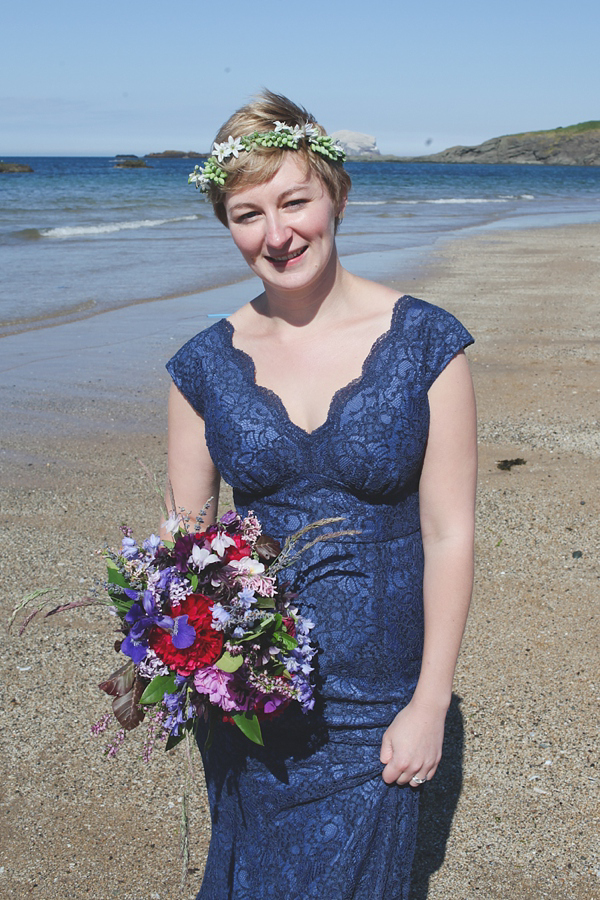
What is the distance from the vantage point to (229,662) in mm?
2035

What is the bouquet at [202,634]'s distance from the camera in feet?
6.66

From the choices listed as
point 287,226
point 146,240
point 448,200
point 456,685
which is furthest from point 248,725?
point 448,200

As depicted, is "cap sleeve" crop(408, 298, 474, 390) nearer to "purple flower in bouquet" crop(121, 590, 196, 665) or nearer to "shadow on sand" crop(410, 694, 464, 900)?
"purple flower in bouquet" crop(121, 590, 196, 665)

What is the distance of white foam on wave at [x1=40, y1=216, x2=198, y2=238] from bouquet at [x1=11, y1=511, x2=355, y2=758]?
24539mm

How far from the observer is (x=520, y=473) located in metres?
6.86

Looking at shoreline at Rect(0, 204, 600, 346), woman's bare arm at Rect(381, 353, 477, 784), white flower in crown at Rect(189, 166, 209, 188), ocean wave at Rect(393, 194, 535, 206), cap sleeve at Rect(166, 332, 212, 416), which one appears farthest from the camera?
ocean wave at Rect(393, 194, 535, 206)

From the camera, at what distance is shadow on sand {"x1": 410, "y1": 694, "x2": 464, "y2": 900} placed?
336 centimetres

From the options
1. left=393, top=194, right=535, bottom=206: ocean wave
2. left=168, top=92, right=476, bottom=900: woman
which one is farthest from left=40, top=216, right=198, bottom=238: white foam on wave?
left=168, top=92, right=476, bottom=900: woman

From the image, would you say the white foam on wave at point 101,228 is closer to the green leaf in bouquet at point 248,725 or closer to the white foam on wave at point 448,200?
the white foam on wave at point 448,200

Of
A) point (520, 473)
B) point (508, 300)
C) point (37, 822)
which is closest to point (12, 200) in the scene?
point (508, 300)

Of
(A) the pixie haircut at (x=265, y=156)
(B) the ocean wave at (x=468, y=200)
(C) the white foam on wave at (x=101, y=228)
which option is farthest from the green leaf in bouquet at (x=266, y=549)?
(B) the ocean wave at (x=468, y=200)

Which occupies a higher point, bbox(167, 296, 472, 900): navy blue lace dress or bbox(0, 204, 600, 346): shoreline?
bbox(167, 296, 472, 900): navy blue lace dress

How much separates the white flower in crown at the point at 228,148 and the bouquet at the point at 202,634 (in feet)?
3.20

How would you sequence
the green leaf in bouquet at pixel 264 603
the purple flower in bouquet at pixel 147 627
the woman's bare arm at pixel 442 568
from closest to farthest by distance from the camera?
the purple flower in bouquet at pixel 147 627, the green leaf in bouquet at pixel 264 603, the woman's bare arm at pixel 442 568
